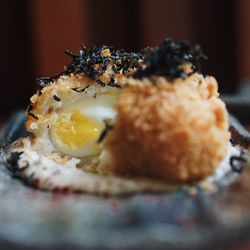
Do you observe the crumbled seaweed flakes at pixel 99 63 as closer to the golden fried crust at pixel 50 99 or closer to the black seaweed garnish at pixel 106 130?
the golden fried crust at pixel 50 99

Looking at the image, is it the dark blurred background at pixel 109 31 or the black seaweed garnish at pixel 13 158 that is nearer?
the black seaweed garnish at pixel 13 158

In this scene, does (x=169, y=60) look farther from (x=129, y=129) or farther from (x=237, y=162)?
(x=237, y=162)

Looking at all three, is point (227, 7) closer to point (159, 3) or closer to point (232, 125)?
point (159, 3)

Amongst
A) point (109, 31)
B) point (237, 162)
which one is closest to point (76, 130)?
point (237, 162)

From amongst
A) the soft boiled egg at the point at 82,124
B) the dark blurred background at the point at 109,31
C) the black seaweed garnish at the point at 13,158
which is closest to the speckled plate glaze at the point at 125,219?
the black seaweed garnish at the point at 13,158

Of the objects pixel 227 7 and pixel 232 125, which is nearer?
pixel 232 125

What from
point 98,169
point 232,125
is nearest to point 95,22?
point 232,125
